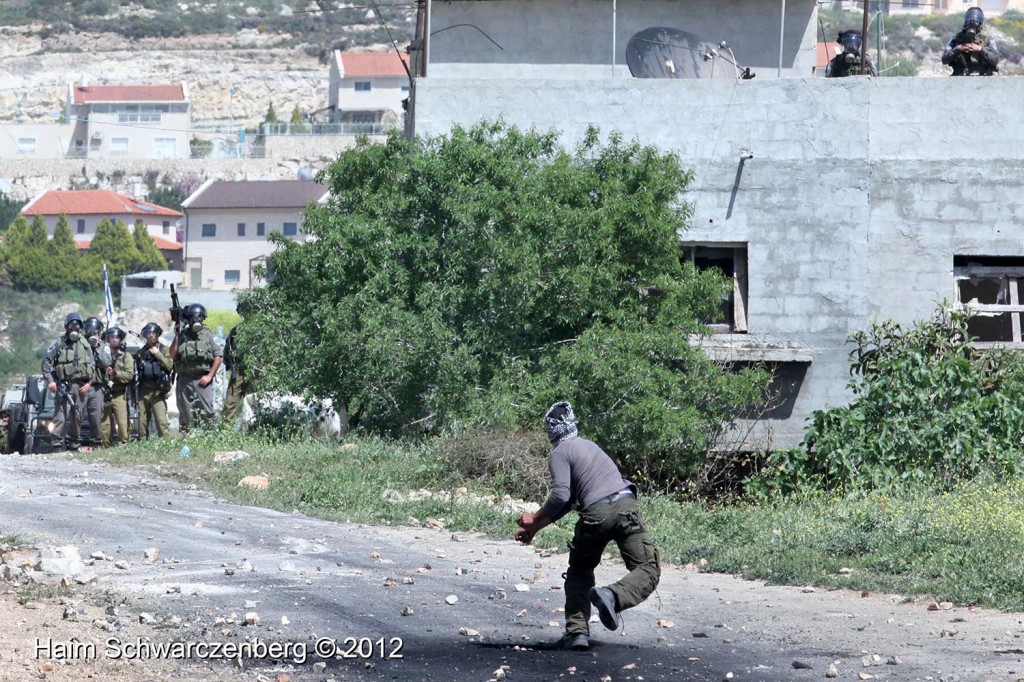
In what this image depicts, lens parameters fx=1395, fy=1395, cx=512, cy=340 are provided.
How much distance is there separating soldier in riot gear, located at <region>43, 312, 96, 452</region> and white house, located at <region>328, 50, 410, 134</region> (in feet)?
324

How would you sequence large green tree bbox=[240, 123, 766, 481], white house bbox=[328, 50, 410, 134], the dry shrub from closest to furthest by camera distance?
the dry shrub < large green tree bbox=[240, 123, 766, 481] < white house bbox=[328, 50, 410, 134]

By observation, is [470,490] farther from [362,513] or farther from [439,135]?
[439,135]

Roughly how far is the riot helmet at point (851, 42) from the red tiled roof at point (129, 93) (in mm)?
105788

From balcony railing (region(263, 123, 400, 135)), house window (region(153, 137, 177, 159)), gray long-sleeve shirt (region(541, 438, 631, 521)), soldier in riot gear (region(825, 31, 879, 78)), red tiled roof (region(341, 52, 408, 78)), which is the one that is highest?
→ red tiled roof (region(341, 52, 408, 78))

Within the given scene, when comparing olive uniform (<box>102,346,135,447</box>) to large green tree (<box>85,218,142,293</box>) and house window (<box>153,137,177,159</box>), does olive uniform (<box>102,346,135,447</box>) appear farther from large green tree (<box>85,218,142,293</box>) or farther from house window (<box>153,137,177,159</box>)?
house window (<box>153,137,177,159</box>)

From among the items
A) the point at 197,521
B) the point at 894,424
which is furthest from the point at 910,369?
the point at 197,521

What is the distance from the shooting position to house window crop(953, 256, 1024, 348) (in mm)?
17375

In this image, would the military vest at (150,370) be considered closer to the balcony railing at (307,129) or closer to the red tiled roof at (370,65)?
the balcony railing at (307,129)

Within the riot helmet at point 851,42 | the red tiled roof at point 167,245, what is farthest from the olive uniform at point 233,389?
the red tiled roof at point 167,245

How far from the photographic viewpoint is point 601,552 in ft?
26.5

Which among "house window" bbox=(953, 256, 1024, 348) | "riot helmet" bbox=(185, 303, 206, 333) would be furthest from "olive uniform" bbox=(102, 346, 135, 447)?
"house window" bbox=(953, 256, 1024, 348)

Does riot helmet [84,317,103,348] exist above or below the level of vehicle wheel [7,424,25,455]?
above

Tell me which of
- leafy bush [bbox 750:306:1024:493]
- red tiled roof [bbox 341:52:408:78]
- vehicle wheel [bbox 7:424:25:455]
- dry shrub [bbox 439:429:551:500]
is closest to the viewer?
dry shrub [bbox 439:429:551:500]

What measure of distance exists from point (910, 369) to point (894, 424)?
0.69m
